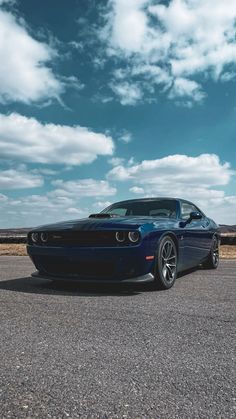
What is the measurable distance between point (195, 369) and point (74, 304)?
6.55 feet

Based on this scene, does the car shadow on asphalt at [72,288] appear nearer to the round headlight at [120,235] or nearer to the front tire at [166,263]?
the front tire at [166,263]

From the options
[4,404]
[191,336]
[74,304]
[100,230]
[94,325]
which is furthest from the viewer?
[100,230]

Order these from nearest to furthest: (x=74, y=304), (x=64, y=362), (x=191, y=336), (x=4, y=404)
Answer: (x=4, y=404), (x=64, y=362), (x=191, y=336), (x=74, y=304)

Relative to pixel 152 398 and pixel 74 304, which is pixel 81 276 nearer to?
pixel 74 304

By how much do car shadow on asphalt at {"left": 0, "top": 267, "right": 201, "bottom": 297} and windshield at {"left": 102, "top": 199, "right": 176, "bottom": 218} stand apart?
121 cm

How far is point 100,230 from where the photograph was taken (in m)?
4.67

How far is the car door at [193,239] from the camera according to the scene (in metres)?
5.86

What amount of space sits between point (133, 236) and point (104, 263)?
468 millimetres

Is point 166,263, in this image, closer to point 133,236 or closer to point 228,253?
point 133,236

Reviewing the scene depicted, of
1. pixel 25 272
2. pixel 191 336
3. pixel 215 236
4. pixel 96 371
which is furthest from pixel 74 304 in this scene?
pixel 215 236

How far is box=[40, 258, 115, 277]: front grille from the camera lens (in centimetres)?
467

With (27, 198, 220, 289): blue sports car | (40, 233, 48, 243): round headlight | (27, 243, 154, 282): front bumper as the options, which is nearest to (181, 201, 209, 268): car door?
(27, 198, 220, 289): blue sports car

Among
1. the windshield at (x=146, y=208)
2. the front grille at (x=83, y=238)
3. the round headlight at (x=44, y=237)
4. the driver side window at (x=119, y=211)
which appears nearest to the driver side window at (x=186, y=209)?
the windshield at (x=146, y=208)

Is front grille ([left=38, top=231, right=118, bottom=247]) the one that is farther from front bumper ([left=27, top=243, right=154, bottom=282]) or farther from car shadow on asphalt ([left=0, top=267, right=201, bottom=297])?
car shadow on asphalt ([left=0, top=267, right=201, bottom=297])
